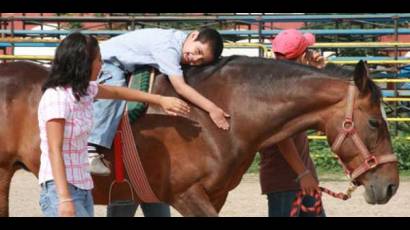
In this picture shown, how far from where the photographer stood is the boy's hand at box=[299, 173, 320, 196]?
512 centimetres

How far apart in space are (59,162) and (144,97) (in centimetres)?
88

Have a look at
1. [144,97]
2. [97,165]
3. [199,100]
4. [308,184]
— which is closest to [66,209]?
[144,97]

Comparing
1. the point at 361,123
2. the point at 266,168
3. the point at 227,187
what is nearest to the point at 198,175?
the point at 227,187

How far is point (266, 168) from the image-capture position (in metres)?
5.36

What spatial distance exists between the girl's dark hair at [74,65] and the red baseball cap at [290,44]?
1623mm

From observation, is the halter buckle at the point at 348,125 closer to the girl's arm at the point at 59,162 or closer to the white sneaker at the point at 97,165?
the white sneaker at the point at 97,165

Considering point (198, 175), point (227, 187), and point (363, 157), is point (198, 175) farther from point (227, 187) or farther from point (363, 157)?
point (363, 157)

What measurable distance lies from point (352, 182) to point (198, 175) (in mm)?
875

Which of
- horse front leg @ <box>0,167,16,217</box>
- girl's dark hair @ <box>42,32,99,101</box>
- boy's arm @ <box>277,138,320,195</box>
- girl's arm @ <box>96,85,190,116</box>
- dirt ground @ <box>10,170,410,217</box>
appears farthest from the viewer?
dirt ground @ <box>10,170,410,217</box>

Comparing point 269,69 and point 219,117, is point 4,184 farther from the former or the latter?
point 269,69

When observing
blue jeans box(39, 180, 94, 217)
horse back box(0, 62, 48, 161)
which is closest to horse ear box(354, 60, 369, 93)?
blue jeans box(39, 180, 94, 217)

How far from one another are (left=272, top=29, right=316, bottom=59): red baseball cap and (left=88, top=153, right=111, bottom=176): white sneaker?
128 cm

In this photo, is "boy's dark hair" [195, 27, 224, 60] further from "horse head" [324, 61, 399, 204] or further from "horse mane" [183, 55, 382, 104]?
"horse head" [324, 61, 399, 204]
